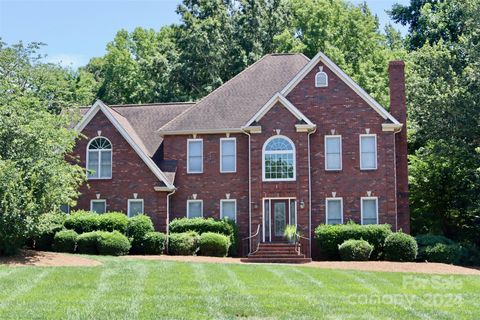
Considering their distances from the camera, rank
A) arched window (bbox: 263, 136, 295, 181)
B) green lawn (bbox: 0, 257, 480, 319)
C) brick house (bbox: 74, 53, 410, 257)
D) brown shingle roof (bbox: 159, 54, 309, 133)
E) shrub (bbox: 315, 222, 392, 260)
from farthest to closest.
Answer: brown shingle roof (bbox: 159, 54, 309, 133), arched window (bbox: 263, 136, 295, 181), brick house (bbox: 74, 53, 410, 257), shrub (bbox: 315, 222, 392, 260), green lawn (bbox: 0, 257, 480, 319)

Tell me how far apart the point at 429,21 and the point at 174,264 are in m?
31.3

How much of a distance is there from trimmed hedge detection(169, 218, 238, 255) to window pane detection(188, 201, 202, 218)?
1.26 meters

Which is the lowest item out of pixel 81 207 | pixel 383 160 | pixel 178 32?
pixel 81 207

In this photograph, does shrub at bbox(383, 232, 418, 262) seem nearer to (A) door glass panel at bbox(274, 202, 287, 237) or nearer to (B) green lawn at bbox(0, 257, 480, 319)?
(A) door glass panel at bbox(274, 202, 287, 237)

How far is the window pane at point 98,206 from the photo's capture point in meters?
32.9

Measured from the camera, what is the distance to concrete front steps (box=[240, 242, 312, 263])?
2894 cm

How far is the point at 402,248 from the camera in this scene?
28.7m

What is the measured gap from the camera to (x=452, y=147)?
1377 inches

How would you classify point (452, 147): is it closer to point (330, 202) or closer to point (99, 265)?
point (330, 202)

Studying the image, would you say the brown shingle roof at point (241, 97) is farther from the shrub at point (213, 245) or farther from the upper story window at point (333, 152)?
the shrub at point (213, 245)

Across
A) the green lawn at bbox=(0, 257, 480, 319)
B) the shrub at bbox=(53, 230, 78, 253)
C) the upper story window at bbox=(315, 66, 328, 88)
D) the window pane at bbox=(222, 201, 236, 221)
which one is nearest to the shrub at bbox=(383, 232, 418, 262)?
the green lawn at bbox=(0, 257, 480, 319)

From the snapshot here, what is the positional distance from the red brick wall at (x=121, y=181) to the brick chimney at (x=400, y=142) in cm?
1072

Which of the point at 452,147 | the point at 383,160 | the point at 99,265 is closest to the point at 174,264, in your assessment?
the point at 99,265

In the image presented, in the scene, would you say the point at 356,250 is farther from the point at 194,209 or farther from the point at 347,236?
the point at 194,209
